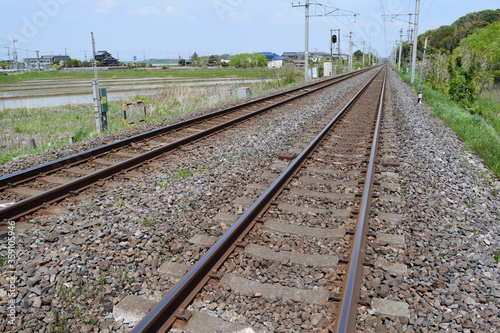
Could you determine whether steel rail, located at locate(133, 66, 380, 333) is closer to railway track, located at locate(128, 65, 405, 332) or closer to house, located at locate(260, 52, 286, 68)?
railway track, located at locate(128, 65, 405, 332)

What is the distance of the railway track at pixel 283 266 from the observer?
10.6 ft

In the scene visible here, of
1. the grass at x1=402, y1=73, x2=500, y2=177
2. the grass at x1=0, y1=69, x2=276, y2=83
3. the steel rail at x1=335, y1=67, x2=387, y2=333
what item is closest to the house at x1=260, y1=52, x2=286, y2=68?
the grass at x1=0, y1=69, x2=276, y2=83

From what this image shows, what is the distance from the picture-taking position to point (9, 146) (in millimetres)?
12234

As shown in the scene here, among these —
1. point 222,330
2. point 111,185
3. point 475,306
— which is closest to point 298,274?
point 222,330

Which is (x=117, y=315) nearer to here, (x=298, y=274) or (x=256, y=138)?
(x=298, y=274)

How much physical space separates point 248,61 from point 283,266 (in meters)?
102

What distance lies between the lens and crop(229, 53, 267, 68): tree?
336ft

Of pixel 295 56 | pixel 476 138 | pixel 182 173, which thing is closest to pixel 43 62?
pixel 295 56

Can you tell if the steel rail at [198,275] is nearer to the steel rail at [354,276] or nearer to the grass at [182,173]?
the steel rail at [354,276]

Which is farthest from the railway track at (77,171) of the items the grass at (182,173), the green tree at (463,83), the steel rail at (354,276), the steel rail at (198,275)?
the green tree at (463,83)

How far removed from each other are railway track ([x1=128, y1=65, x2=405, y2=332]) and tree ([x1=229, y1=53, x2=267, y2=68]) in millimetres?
98996

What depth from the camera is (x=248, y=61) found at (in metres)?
103

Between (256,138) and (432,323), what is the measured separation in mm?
7067

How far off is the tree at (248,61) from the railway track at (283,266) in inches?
3897
